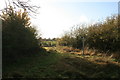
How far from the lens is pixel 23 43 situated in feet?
32.1

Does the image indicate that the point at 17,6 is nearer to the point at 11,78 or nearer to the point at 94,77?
the point at 11,78

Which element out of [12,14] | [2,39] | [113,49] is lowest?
[113,49]

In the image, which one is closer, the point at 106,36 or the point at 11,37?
the point at 11,37

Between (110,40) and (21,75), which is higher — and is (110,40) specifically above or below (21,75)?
above

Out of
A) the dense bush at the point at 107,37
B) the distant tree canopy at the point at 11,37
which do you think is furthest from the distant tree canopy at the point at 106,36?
the distant tree canopy at the point at 11,37

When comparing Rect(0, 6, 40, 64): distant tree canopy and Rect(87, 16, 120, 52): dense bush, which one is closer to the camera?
Rect(0, 6, 40, 64): distant tree canopy

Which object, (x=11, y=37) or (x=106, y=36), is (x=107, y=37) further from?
(x=11, y=37)

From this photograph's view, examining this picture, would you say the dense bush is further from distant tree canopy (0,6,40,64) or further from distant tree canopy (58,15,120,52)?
distant tree canopy (0,6,40,64)

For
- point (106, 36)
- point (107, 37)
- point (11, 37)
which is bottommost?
point (11, 37)

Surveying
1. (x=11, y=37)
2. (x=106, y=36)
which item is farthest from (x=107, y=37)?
(x=11, y=37)

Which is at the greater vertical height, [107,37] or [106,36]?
[106,36]

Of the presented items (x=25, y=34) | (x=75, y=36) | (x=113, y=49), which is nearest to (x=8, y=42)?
(x=25, y=34)

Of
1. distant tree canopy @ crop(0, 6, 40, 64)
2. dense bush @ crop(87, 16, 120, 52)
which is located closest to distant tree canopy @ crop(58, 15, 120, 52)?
dense bush @ crop(87, 16, 120, 52)

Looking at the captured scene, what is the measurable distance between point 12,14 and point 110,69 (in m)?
8.05
